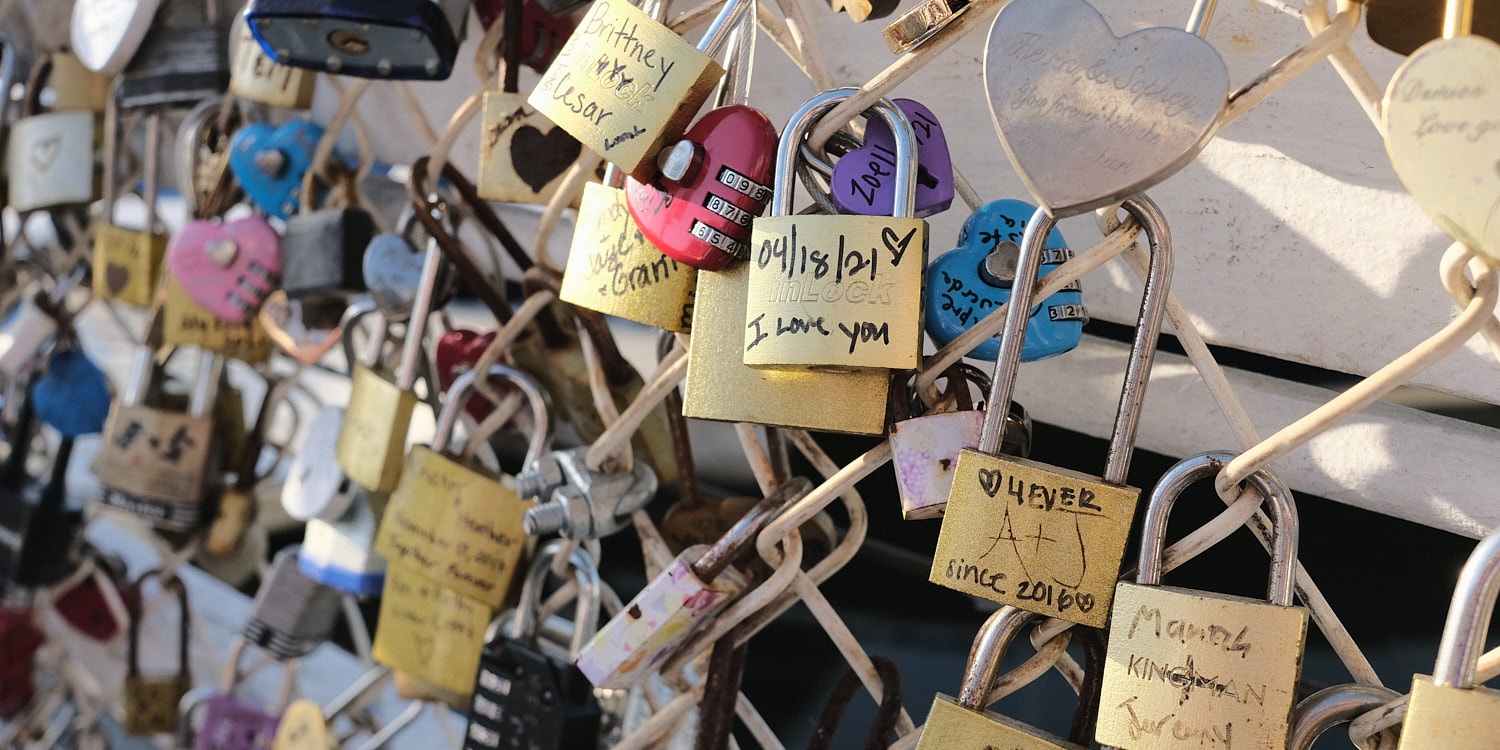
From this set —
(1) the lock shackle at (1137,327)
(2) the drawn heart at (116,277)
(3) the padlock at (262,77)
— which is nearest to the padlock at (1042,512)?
(1) the lock shackle at (1137,327)

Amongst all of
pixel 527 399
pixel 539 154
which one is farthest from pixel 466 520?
pixel 539 154

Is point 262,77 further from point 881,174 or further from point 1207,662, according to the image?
point 1207,662

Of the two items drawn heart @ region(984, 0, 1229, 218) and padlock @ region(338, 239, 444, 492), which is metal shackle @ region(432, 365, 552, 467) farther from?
drawn heart @ region(984, 0, 1229, 218)

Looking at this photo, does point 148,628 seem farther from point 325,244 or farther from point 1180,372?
point 1180,372

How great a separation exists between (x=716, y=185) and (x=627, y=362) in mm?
209

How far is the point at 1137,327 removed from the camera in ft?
1.19

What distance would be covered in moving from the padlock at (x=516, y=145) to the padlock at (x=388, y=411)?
75 millimetres

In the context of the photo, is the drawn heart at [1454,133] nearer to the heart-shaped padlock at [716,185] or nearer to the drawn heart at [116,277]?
the heart-shaped padlock at [716,185]

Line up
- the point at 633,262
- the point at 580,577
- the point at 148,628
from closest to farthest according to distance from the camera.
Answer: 1. the point at 633,262
2. the point at 580,577
3. the point at 148,628

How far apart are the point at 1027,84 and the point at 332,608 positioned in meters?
0.65

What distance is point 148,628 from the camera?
1.18 meters

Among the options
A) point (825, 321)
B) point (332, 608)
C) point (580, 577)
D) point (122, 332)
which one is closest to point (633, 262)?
point (825, 321)

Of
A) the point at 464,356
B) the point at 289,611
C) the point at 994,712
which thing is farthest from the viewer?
the point at 289,611

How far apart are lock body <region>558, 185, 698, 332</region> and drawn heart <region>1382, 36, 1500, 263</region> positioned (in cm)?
26
